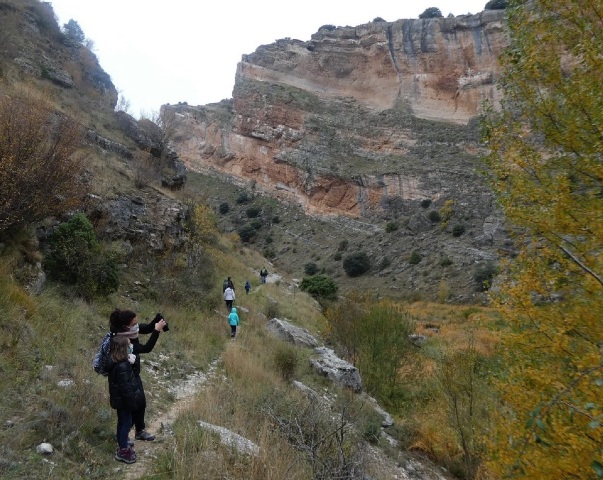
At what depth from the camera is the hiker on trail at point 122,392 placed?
396 cm

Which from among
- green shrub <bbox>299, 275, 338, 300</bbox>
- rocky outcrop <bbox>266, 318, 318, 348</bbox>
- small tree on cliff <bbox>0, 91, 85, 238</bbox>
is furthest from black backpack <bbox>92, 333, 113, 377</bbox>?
green shrub <bbox>299, 275, 338, 300</bbox>

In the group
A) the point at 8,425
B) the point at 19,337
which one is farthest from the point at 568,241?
the point at 19,337

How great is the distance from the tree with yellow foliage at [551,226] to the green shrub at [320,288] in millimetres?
22879

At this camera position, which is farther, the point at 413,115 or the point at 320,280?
the point at 413,115

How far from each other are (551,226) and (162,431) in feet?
15.5

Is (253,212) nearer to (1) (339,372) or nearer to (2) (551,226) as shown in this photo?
(1) (339,372)

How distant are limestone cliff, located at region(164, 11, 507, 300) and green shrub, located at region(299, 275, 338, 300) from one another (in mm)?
15042

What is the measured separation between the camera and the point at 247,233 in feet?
154

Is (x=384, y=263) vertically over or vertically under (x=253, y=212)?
under

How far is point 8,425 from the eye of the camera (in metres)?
3.86

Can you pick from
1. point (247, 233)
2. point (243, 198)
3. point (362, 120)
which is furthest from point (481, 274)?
point (243, 198)

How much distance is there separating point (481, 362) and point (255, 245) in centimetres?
3839

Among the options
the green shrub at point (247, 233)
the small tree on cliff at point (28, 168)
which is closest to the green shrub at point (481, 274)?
the green shrub at point (247, 233)

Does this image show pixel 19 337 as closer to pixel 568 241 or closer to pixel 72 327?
pixel 72 327
